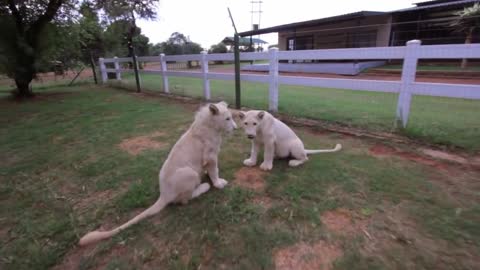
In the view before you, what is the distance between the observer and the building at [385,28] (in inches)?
508

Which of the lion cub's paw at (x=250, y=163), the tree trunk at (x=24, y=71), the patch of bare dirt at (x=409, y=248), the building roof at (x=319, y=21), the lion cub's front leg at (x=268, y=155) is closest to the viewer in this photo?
the patch of bare dirt at (x=409, y=248)

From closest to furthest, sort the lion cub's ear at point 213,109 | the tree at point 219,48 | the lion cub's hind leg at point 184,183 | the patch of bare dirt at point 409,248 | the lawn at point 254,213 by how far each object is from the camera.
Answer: the patch of bare dirt at point 409,248, the lawn at point 254,213, the lion cub's hind leg at point 184,183, the lion cub's ear at point 213,109, the tree at point 219,48

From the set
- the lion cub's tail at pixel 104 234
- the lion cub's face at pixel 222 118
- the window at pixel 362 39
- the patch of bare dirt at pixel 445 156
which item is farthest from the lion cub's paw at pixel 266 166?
the window at pixel 362 39

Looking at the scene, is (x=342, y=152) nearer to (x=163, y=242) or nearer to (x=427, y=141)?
(x=427, y=141)

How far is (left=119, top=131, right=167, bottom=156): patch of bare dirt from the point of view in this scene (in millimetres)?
3763

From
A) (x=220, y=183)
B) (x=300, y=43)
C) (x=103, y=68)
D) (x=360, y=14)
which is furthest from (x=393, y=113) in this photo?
(x=300, y=43)

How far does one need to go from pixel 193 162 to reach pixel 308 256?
4.08 ft

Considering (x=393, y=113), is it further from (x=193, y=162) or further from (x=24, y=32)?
(x=24, y=32)

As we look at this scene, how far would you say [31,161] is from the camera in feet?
11.7

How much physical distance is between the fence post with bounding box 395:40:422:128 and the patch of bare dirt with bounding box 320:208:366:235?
256 cm

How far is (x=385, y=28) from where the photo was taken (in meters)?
14.7

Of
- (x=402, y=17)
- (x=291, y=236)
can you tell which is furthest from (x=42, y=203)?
(x=402, y=17)

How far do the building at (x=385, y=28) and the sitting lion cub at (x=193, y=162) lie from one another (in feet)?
39.5

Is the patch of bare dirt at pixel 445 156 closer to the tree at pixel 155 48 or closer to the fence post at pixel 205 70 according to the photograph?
the fence post at pixel 205 70
